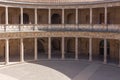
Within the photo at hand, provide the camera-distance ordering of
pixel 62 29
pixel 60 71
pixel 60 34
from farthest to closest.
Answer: pixel 62 29
pixel 60 34
pixel 60 71

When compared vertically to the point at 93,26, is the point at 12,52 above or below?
below

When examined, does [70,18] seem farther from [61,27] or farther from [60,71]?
[60,71]

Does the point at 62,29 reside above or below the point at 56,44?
above

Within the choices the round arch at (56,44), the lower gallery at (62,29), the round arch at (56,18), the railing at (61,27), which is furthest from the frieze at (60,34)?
the round arch at (56,44)

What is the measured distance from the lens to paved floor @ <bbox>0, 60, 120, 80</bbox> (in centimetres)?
2438

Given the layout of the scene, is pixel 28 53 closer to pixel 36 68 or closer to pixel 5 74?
pixel 36 68

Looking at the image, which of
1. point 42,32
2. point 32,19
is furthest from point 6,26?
point 32,19

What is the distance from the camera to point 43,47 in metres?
39.2

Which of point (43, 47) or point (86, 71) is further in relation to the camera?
point (43, 47)

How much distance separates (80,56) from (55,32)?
5746mm

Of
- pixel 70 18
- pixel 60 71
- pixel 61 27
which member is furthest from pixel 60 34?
pixel 60 71

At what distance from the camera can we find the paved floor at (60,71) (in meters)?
24.4

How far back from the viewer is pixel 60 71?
26.7 metres

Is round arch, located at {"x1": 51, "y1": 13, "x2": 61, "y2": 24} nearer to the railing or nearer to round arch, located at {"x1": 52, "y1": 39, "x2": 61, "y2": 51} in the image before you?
round arch, located at {"x1": 52, "y1": 39, "x2": 61, "y2": 51}
